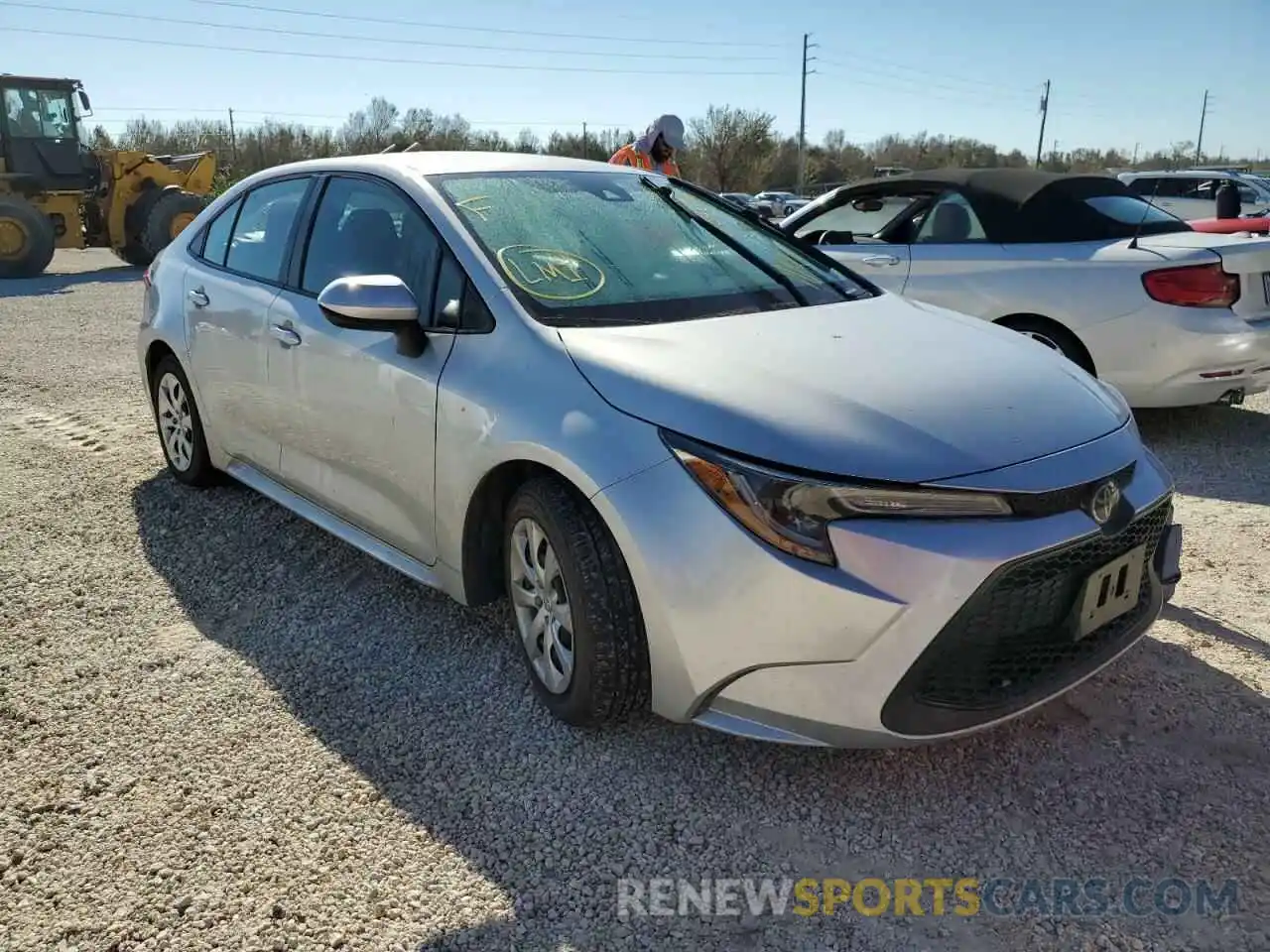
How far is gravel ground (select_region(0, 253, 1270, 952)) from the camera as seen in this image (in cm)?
212

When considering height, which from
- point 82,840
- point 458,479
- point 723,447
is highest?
point 723,447

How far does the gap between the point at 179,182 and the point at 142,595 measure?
52.3ft

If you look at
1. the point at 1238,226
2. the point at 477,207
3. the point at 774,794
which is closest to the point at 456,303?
the point at 477,207

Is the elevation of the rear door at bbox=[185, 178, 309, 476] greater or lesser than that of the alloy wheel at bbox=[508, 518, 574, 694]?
greater

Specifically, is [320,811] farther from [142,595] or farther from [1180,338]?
[1180,338]

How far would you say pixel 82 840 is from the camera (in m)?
2.39

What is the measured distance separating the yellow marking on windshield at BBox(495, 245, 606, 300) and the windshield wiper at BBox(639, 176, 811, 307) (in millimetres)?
630

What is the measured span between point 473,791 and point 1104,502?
1.67m

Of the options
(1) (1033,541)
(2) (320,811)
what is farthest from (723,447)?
(2) (320,811)

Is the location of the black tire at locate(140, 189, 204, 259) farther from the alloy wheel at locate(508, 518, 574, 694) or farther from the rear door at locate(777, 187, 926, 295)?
the alloy wheel at locate(508, 518, 574, 694)

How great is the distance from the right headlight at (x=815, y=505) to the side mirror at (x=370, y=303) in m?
1.17

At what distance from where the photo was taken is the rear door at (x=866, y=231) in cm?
618

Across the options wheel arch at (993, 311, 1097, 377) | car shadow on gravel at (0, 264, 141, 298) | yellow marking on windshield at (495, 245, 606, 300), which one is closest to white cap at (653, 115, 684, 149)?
wheel arch at (993, 311, 1097, 377)

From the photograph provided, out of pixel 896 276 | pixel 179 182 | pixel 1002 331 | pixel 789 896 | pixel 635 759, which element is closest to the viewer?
pixel 789 896
